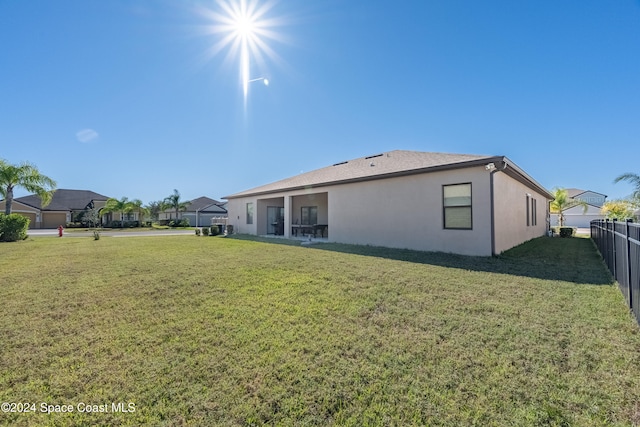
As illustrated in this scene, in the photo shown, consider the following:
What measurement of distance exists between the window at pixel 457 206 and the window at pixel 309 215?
10014mm

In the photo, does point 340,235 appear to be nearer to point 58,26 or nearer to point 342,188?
point 342,188

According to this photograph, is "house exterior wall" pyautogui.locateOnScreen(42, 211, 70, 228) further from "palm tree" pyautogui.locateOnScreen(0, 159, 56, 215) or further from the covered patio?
the covered patio

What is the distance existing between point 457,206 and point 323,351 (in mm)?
8456

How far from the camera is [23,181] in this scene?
61.9ft

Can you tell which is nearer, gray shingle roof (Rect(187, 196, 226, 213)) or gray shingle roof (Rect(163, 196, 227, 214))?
gray shingle roof (Rect(163, 196, 227, 214))

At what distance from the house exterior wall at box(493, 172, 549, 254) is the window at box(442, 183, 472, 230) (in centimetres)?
82

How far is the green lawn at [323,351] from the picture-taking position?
7.74ft

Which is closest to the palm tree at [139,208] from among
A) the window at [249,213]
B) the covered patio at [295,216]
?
the window at [249,213]

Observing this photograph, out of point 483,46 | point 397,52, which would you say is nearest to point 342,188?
point 397,52

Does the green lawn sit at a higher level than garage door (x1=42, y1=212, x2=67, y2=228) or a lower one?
lower

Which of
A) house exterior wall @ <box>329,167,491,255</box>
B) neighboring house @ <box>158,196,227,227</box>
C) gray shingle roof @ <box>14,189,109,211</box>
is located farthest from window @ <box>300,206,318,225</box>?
gray shingle roof @ <box>14,189,109,211</box>

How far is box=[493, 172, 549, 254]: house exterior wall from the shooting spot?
968cm

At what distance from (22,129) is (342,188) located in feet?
57.7

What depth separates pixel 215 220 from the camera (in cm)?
2405
